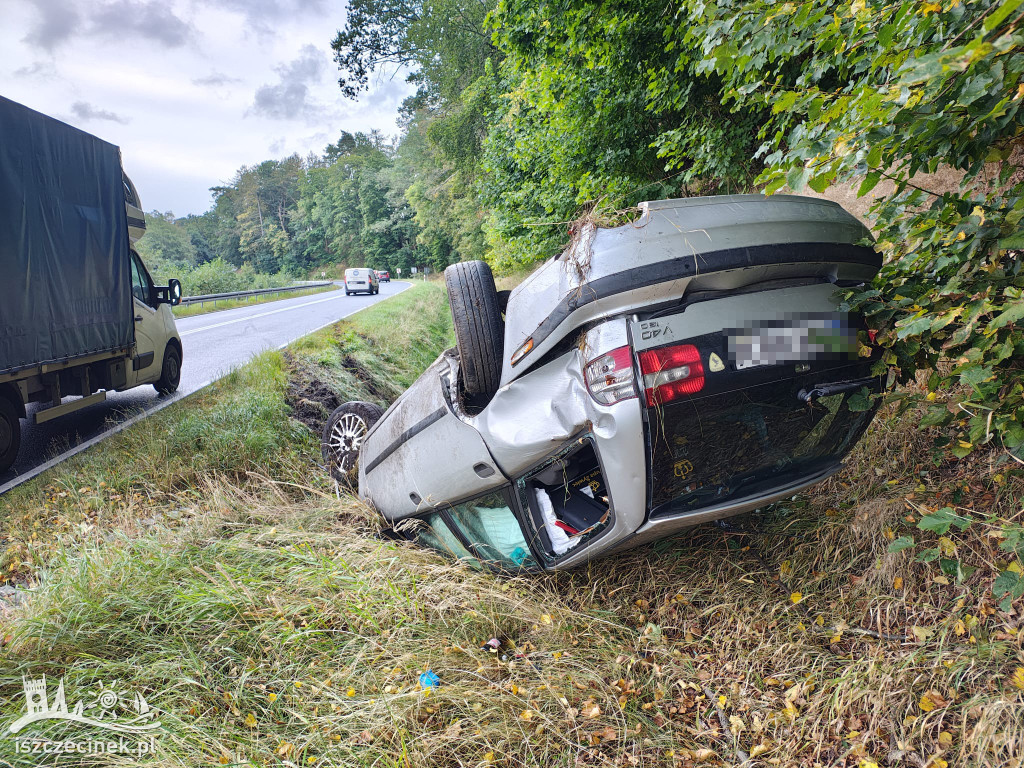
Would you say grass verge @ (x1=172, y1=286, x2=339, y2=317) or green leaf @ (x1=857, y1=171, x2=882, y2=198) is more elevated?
green leaf @ (x1=857, y1=171, x2=882, y2=198)

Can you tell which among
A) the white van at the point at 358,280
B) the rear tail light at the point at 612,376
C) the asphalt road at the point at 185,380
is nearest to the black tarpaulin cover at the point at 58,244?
the asphalt road at the point at 185,380

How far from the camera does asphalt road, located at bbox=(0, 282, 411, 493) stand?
528 centimetres

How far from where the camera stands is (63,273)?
500 cm

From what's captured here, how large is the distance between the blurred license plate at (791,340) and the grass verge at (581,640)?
670 millimetres

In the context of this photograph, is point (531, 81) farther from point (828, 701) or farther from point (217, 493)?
point (828, 701)

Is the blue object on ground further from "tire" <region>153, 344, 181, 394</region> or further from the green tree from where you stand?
"tire" <region>153, 344, 181, 394</region>

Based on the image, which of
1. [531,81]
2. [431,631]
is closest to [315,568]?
[431,631]

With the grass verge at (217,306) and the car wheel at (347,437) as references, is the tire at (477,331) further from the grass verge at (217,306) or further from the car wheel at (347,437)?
the grass verge at (217,306)

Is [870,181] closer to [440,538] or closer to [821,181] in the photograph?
[821,181]

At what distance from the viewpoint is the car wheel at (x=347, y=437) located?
168 inches

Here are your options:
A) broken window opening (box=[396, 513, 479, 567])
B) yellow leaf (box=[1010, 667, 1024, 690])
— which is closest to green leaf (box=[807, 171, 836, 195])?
yellow leaf (box=[1010, 667, 1024, 690])

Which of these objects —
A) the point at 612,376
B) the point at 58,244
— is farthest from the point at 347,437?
the point at 58,244

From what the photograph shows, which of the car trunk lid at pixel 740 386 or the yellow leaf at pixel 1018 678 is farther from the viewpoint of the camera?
the car trunk lid at pixel 740 386

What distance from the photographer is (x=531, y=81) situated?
8.29 meters
